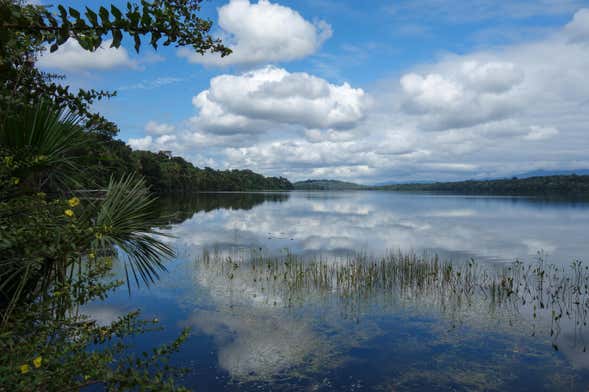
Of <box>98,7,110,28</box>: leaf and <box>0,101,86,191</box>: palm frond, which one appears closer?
<box>98,7,110,28</box>: leaf

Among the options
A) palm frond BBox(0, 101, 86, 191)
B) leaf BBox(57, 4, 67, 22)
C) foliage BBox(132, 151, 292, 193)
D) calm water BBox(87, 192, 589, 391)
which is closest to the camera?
leaf BBox(57, 4, 67, 22)

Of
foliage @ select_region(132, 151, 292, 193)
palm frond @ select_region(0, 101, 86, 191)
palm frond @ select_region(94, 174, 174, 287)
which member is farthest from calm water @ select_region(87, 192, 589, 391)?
foliage @ select_region(132, 151, 292, 193)

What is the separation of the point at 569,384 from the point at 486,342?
2115 mm

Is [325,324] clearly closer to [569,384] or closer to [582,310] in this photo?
[569,384]

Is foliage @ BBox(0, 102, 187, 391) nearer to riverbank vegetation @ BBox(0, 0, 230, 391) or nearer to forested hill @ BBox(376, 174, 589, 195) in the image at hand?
riverbank vegetation @ BBox(0, 0, 230, 391)

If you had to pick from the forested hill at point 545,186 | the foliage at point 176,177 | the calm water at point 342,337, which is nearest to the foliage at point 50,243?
the calm water at point 342,337

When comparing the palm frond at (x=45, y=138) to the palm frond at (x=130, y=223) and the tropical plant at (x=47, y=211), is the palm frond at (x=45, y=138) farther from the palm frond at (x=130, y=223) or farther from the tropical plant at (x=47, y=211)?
the palm frond at (x=130, y=223)

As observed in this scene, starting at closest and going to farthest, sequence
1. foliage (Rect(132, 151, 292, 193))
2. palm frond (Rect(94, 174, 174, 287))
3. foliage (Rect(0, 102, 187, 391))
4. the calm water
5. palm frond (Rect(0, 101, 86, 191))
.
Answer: foliage (Rect(0, 102, 187, 391)) → palm frond (Rect(0, 101, 86, 191)) → palm frond (Rect(94, 174, 174, 287)) → the calm water → foliage (Rect(132, 151, 292, 193))

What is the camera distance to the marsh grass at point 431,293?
11.8m

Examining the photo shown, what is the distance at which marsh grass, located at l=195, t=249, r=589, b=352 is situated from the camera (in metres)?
11.8

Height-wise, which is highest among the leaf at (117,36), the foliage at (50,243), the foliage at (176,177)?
the foliage at (176,177)

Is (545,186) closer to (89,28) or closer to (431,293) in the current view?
(431,293)

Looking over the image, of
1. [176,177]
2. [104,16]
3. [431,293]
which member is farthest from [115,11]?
[176,177]

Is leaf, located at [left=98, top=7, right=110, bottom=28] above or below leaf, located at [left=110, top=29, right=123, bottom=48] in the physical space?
above
